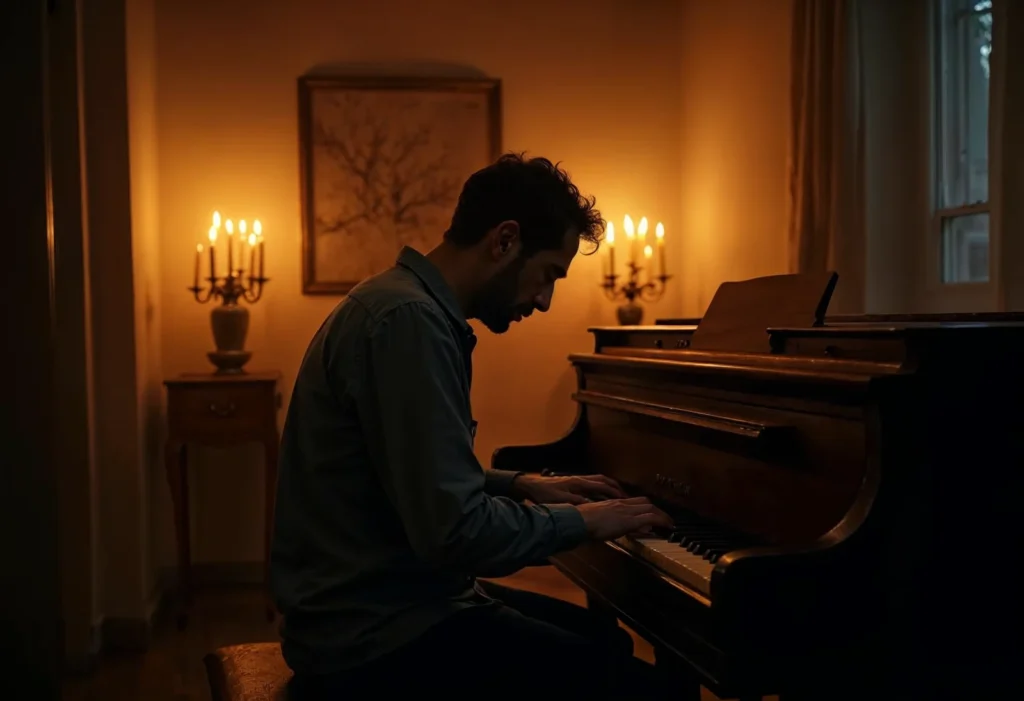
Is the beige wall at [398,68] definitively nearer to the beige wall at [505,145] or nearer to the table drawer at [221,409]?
the beige wall at [505,145]

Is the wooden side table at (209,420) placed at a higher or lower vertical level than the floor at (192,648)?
higher

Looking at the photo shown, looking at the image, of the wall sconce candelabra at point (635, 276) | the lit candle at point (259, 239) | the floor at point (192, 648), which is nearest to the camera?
the floor at point (192, 648)

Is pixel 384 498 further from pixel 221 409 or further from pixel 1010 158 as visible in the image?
pixel 221 409

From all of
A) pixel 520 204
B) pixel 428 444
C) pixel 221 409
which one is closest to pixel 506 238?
pixel 520 204

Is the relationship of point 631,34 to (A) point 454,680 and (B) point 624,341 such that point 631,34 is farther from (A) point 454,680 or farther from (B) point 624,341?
(A) point 454,680

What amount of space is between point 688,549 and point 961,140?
1905 millimetres

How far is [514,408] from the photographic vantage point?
175 inches

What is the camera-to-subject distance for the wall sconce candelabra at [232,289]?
12.7 feet

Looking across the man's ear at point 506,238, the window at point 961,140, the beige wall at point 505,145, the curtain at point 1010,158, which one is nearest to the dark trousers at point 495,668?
the man's ear at point 506,238

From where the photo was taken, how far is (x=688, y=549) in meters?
1.72

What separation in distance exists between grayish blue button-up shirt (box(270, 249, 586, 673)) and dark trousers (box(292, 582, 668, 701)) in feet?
0.09

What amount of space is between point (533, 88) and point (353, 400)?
3.21 meters

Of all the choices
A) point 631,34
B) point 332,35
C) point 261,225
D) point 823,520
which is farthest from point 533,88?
point 823,520

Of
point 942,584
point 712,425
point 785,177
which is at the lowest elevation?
point 942,584
